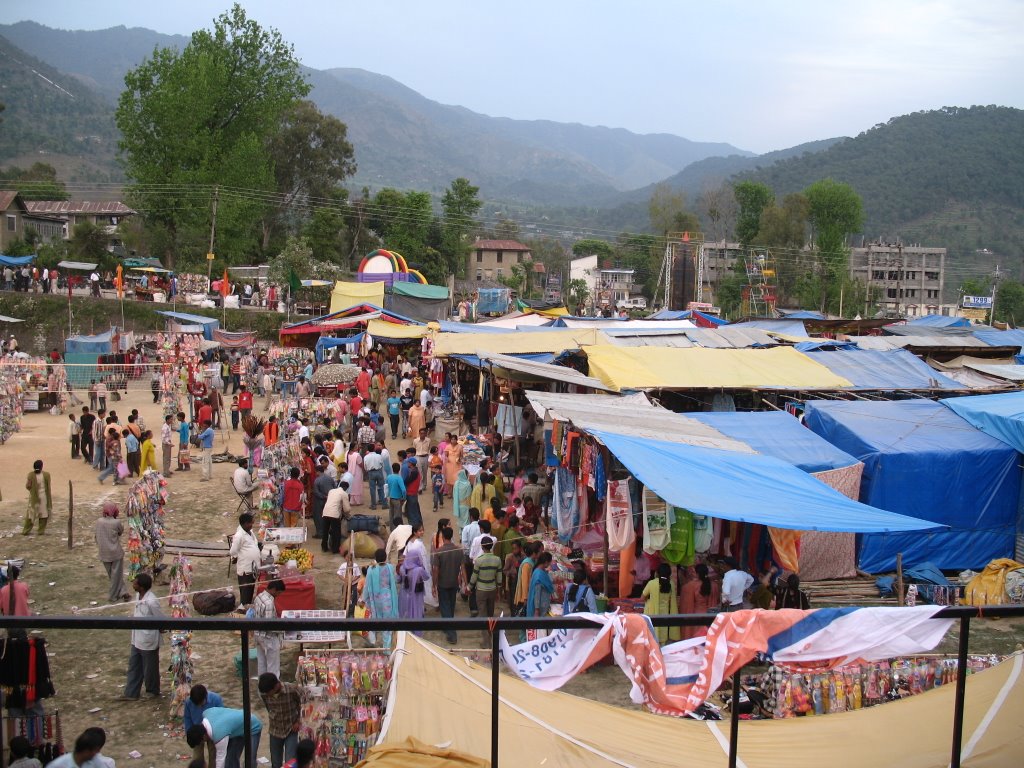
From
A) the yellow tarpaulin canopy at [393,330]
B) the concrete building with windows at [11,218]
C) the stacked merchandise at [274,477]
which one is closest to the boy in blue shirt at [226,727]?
the stacked merchandise at [274,477]

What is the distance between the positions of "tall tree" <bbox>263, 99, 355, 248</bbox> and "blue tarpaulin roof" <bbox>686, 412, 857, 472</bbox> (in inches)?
2044

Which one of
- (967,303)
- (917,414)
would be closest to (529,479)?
(917,414)

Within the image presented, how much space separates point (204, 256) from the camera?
153 ft

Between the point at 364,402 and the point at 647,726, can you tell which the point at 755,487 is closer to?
the point at 647,726

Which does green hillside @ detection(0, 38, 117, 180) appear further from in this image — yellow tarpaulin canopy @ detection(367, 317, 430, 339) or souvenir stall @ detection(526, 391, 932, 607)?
souvenir stall @ detection(526, 391, 932, 607)

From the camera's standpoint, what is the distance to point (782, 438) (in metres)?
10.9

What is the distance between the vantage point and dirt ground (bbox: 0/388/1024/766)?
719 centimetres

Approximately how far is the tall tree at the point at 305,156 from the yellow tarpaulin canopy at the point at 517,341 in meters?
45.0

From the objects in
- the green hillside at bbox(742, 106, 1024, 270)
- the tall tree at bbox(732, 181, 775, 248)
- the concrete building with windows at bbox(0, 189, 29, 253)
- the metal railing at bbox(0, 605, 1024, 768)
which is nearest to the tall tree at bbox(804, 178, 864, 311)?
the tall tree at bbox(732, 181, 775, 248)

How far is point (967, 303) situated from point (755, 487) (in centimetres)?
5398

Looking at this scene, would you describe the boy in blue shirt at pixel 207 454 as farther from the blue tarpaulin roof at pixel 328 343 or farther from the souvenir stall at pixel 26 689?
the souvenir stall at pixel 26 689

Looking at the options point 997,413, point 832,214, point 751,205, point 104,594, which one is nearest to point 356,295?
point 104,594

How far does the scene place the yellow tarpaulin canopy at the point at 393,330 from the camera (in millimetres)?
23516

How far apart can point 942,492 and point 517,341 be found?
343 inches
